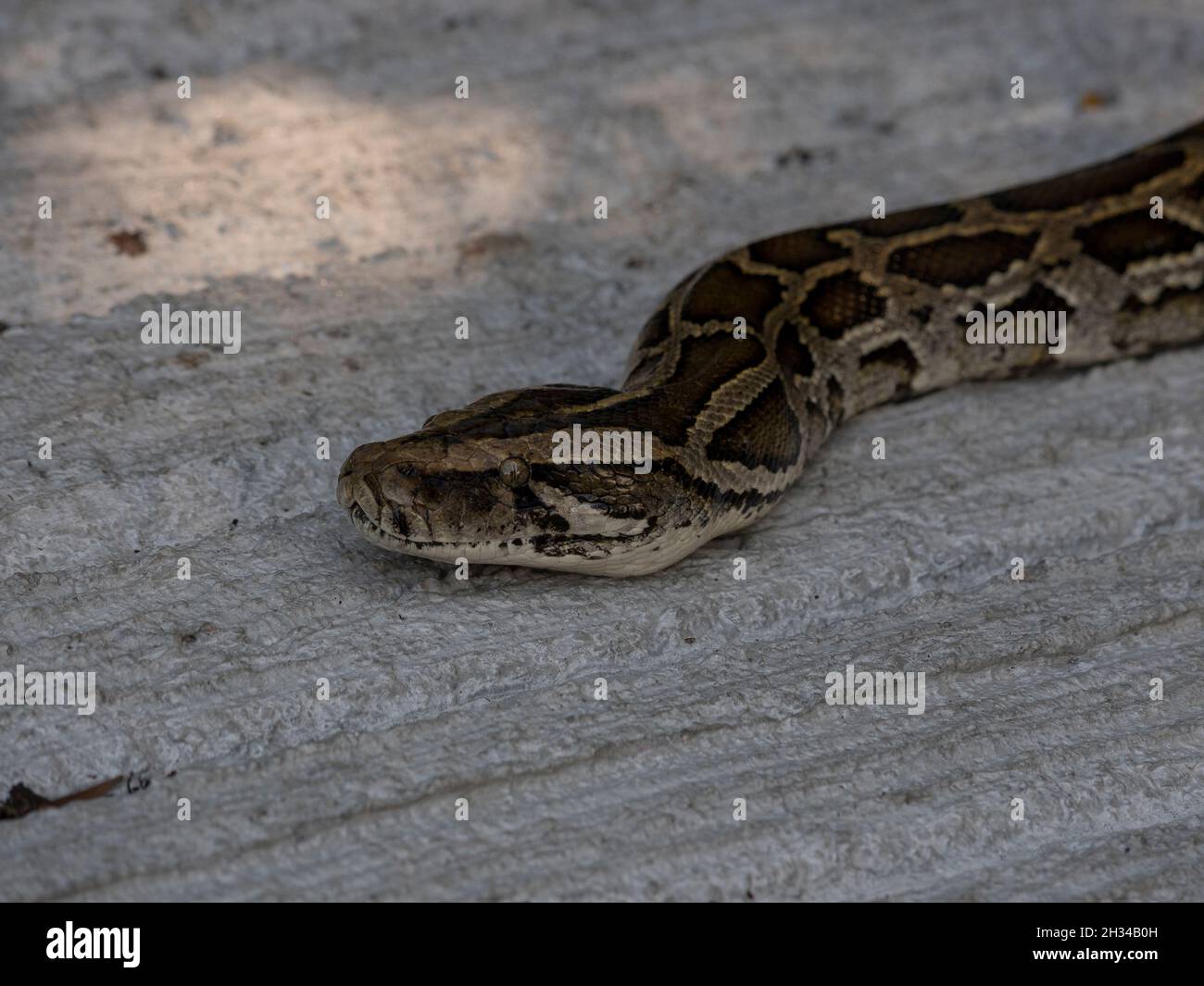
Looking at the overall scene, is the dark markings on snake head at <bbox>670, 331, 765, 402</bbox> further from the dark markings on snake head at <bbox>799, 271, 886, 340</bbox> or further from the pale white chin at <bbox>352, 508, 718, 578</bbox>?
the pale white chin at <bbox>352, 508, 718, 578</bbox>

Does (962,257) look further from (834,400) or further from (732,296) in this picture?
(732,296)

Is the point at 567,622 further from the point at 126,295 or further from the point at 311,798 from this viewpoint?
the point at 126,295

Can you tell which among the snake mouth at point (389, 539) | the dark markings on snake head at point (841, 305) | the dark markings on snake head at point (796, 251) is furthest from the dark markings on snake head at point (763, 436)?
the snake mouth at point (389, 539)

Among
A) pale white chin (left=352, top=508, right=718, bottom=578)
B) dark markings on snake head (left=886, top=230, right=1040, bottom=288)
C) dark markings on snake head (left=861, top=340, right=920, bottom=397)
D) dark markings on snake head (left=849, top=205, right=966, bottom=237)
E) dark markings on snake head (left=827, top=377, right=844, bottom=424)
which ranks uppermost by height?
dark markings on snake head (left=849, top=205, right=966, bottom=237)

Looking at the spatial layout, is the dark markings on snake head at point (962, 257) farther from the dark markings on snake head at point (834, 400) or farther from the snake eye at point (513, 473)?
the snake eye at point (513, 473)

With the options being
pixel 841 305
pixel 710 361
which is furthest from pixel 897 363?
pixel 710 361

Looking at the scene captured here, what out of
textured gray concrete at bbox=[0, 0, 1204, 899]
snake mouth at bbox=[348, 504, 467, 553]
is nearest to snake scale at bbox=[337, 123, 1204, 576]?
snake mouth at bbox=[348, 504, 467, 553]

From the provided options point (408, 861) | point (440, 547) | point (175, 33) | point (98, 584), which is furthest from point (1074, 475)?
point (175, 33)
